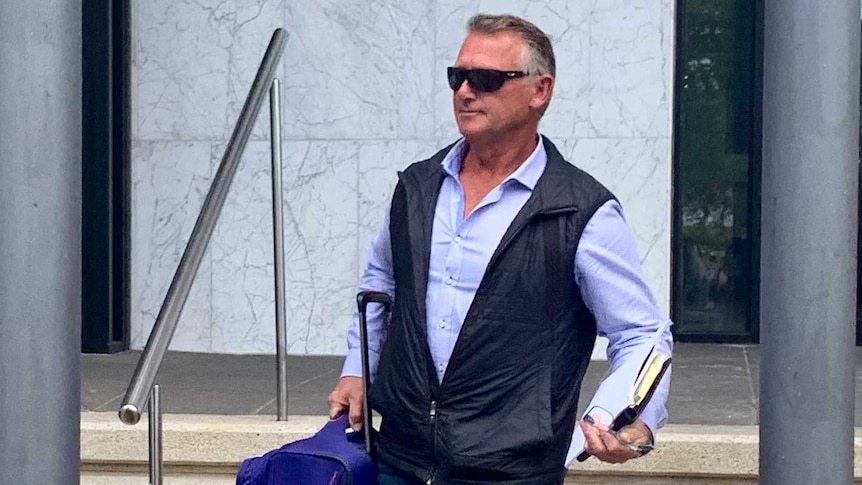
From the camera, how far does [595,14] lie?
6.57 metres

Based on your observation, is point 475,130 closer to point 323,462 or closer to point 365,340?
point 365,340

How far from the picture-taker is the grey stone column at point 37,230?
10.8 ft

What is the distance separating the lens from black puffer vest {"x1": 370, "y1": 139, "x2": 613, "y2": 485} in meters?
2.82

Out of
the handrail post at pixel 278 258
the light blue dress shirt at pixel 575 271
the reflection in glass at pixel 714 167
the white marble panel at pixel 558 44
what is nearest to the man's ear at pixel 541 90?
the light blue dress shirt at pixel 575 271

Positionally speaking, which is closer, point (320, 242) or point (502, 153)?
point (502, 153)

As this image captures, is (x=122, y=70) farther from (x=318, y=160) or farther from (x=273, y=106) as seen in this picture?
(x=273, y=106)

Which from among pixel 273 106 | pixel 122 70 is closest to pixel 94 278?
pixel 122 70

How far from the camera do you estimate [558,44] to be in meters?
6.61

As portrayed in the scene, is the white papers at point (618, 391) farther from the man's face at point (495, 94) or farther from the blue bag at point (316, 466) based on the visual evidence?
the man's face at point (495, 94)

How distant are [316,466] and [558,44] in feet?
13.3

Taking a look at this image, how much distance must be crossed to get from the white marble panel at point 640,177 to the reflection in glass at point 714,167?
2.04 ft

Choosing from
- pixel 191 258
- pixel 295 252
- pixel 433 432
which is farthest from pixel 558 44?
pixel 433 432

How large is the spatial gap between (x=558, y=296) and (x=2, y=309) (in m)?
1.36

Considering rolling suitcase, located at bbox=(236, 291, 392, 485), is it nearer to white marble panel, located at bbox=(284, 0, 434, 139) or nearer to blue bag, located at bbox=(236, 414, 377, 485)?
blue bag, located at bbox=(236, 414, 377, 485)
